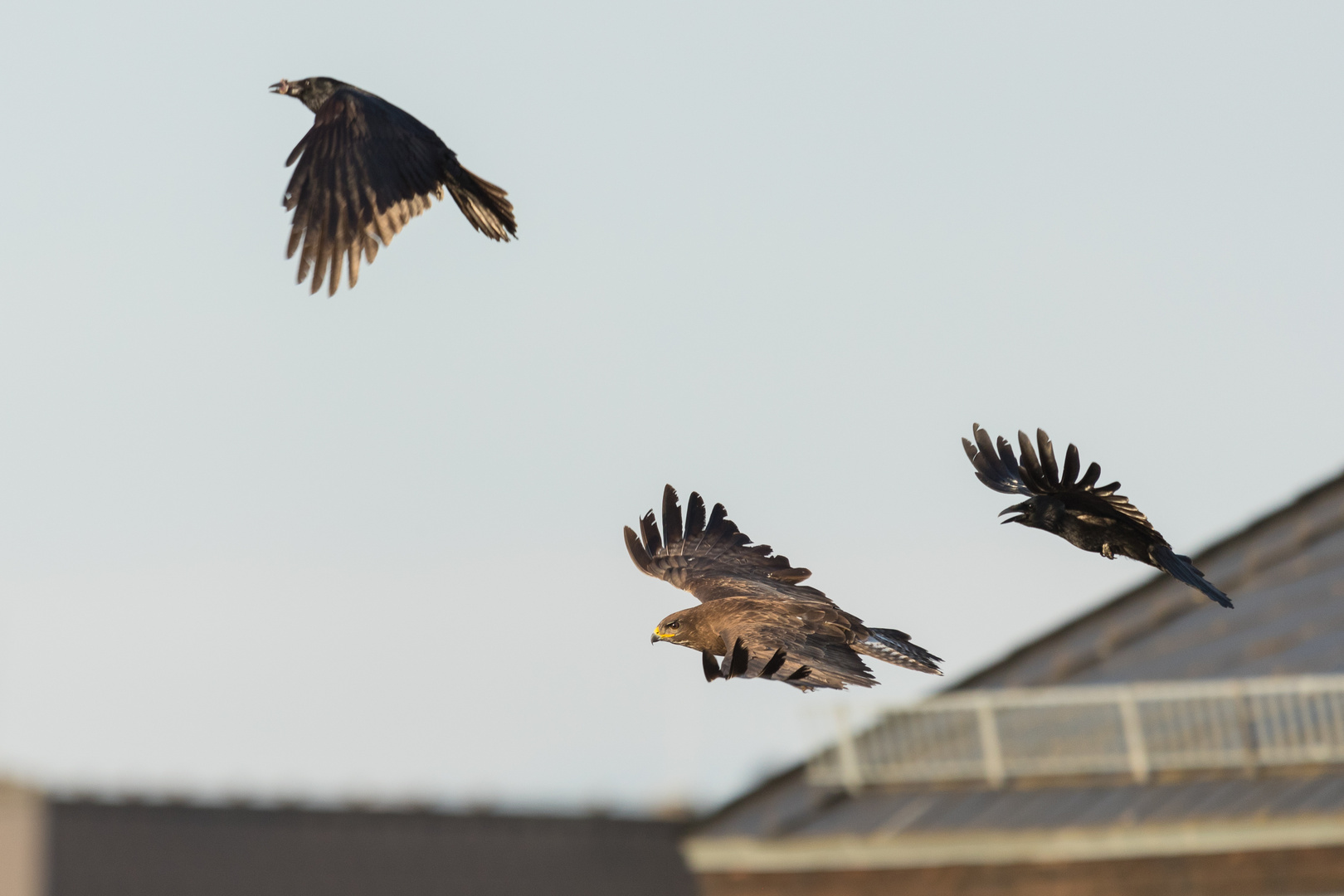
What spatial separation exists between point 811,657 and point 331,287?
2.03m

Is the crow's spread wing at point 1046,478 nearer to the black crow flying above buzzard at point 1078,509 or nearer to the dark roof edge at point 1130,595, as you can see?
the black crow flying above buzzard at point 1078,509

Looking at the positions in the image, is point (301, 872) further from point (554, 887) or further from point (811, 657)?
point (811, 657)

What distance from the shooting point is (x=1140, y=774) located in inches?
723

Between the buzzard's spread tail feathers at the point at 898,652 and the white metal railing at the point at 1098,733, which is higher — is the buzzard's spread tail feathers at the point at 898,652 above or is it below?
below

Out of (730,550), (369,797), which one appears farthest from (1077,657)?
(730,550)

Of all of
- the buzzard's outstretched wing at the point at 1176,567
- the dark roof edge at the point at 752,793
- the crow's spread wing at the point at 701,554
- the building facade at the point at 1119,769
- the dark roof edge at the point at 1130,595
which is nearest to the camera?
the buzzard's outstretched wing at the point at 1176,567

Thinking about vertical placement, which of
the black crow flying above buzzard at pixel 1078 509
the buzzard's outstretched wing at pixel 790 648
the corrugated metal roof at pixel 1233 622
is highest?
the corrugated metal roof at pixel 1233 622

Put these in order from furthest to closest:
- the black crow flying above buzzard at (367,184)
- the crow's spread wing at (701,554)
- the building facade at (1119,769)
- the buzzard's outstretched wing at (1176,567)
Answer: the building facade at (1119,769)
the crow's spread wing at (701,554)
the black crow flying above buzzard at (367,184)
the buzzard's outstretched wing at (1176,567)

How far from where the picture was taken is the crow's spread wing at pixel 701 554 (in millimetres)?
7305

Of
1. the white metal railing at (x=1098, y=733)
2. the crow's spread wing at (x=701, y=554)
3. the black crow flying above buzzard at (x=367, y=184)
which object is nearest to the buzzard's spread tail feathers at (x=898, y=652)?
the crow's spread wing at (x=701, y=554)

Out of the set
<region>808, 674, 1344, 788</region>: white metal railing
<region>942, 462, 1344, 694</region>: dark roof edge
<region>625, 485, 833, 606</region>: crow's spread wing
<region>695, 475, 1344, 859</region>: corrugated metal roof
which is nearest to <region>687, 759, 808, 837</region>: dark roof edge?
<region>695, 475, 1344, 859</region>: corrugated metal roof

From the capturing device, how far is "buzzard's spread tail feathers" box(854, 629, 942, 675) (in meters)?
6.57

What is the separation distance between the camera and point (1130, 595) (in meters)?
22.4

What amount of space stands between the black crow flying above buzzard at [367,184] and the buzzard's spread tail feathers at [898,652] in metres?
1.89
